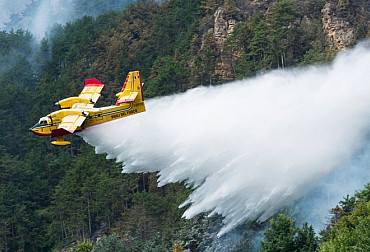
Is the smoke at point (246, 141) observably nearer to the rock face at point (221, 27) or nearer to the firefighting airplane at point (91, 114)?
the firefighting airplane at point (91, 114)

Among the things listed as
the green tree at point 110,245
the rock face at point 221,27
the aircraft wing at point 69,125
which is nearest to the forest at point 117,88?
the green tree at point 110,245

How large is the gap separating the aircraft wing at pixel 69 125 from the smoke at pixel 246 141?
2.08 metres

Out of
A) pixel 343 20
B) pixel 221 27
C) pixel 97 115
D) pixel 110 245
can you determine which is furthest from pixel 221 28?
pixel 97 115

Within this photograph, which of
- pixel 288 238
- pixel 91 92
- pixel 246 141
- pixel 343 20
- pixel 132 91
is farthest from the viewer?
pixel 343 20

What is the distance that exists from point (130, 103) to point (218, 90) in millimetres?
9995

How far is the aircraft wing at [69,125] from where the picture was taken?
43031mm

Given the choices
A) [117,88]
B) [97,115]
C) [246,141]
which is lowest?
[117,88]

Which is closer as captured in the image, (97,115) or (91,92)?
(97,115)

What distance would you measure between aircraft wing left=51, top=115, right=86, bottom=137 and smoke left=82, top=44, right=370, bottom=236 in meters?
2.08

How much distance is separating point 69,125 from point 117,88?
128ft

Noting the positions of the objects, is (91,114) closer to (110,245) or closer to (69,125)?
(69,125)

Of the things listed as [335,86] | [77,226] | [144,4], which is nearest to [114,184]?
[77,226]

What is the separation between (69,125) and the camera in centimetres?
4334

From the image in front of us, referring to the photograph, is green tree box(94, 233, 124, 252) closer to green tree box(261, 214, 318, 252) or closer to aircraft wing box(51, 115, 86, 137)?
aircraft wing box(51, 115, 86, 137)
